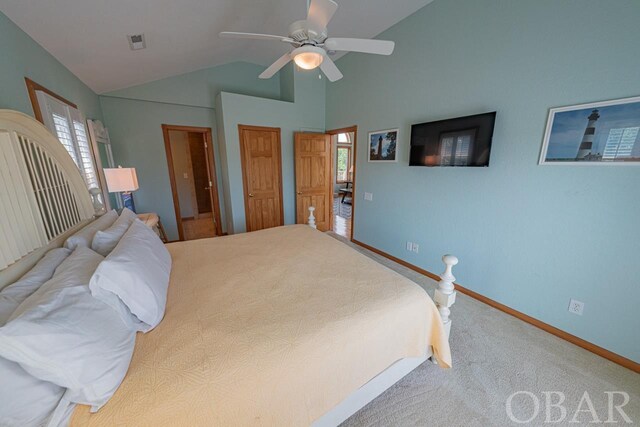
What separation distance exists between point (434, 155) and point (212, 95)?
12.0 feet

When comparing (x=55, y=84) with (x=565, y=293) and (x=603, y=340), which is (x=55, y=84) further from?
(x=603, y=340)

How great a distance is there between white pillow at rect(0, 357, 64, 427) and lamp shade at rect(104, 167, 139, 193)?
2.45 metres

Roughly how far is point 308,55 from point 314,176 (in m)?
2.71

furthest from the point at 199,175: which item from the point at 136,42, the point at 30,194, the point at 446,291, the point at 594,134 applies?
the point at 594,134

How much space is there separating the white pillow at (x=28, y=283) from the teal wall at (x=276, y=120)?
8.39ft

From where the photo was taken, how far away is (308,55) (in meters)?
1.59

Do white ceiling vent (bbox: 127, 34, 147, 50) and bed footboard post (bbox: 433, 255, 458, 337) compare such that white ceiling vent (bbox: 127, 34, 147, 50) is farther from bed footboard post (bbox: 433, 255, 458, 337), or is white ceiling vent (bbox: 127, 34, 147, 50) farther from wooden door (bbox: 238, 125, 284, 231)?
bed footboard post (bbox: 433, 255, 458, 337)

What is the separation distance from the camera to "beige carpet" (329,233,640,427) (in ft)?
4.42

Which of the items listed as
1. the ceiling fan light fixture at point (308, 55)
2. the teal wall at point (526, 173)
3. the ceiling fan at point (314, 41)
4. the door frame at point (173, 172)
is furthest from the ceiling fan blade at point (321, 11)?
the door frame at point (173, 172)

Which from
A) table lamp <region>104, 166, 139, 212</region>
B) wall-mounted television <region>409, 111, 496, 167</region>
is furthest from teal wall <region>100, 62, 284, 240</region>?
wall-mounted television <region>409, 111, 496, 167</region>

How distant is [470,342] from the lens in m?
1.87

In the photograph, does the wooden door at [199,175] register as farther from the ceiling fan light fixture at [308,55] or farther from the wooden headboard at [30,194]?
the ceiling fan light fixture at [308,55]

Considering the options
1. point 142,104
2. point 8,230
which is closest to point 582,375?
point 8,230

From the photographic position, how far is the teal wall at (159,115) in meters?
3.43
